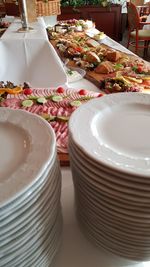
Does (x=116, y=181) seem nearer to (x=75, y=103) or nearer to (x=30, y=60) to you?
(x=75, y=103)

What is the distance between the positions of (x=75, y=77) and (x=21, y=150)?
1.19 meters

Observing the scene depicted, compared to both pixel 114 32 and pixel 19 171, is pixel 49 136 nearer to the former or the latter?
pixel 19 171

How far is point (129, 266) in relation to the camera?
516 millimetres

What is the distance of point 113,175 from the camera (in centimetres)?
39

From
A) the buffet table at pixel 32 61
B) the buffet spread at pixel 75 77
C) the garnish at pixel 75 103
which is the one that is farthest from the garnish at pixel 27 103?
the buffet table at pixel 32 61

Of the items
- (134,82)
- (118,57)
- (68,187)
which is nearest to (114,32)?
(118,57)

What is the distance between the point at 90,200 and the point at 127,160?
102 mm

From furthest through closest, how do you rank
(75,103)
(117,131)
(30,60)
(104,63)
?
(104,63) → (30,60) → (75,103) → (117,131)

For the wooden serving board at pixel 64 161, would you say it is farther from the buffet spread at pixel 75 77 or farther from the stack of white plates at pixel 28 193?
the stack of white plates at pixel 28 193

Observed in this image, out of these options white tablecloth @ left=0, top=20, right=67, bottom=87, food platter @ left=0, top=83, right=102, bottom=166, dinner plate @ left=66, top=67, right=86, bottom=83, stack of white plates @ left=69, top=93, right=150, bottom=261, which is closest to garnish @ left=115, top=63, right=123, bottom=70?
dinner plate @ left=66, top=67, right=86, bottom=83

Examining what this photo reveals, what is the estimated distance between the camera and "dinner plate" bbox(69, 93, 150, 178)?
0.40 metres

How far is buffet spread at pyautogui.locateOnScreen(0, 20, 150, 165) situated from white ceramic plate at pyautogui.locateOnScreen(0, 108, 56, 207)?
31 centimetres

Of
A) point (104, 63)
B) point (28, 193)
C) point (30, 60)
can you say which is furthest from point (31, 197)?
point (104, 63)

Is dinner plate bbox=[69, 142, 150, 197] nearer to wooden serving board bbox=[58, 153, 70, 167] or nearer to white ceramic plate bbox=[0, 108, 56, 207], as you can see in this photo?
white ceramic plate bbox=[0, 108, 56, 207]
